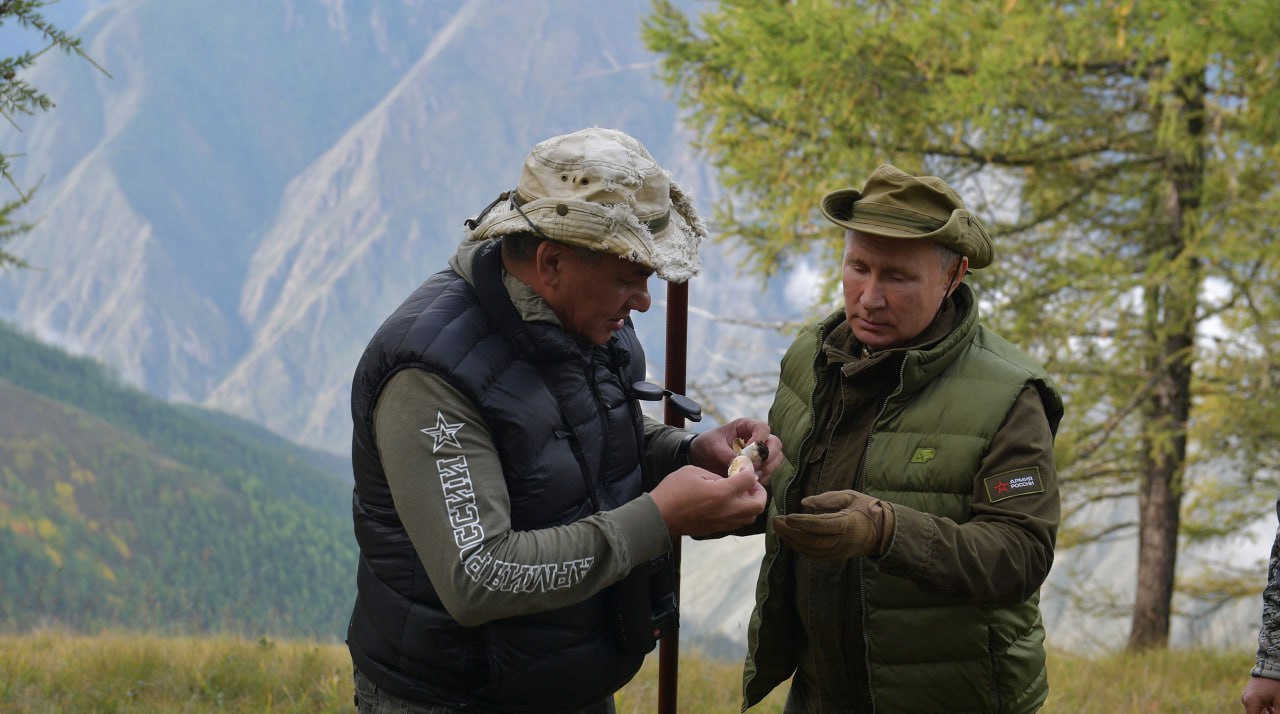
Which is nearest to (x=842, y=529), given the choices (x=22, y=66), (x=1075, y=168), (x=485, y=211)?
(x=485, y=211)

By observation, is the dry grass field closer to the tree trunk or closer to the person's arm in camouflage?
the person's arm in camouflage

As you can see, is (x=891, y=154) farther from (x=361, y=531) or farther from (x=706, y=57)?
(x=361, y=531)

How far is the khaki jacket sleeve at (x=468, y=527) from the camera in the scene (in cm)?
194

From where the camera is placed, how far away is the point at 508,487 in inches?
82.8

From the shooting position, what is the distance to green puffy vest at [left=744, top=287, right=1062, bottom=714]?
7.62ft

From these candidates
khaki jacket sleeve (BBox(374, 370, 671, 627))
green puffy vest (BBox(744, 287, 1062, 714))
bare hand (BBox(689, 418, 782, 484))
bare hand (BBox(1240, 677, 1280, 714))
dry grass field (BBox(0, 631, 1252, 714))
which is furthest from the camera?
dry grass field (BBox(0, 631, 1252, 714))

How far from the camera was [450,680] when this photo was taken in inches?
85.0

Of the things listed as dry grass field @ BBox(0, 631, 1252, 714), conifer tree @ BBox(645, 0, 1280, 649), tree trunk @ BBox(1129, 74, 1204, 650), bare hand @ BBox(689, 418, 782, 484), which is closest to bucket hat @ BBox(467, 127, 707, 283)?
bare hand @ BBox(689, 418, 782, 484)

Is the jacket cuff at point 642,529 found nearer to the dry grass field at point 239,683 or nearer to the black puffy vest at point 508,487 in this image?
the black puffy vest at point 508,487

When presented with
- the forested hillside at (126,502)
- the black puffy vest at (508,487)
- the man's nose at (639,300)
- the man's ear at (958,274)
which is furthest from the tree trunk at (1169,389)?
the forested hillside at (126,502)

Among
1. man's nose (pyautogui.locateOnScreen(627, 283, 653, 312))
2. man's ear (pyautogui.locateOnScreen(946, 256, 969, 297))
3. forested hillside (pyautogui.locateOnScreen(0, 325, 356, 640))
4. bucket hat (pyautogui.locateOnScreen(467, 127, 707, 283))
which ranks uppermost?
bucket hat (pyautogui.locateOnScreen(467, 127, 707, 283))

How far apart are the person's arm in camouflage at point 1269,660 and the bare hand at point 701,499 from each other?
1.28 metres

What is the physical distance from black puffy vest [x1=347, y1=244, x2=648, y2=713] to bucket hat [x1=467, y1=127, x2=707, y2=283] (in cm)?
17

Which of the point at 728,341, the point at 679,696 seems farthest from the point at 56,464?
the point at 679,696
